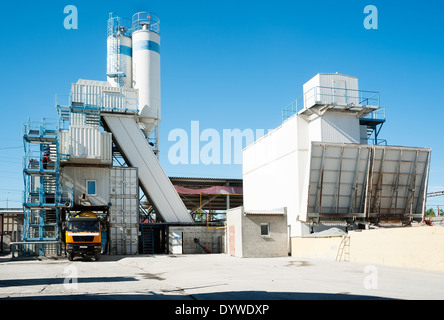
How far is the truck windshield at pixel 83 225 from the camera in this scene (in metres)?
27.0

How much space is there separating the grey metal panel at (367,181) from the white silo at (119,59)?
21007mm

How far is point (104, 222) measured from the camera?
1341 inches

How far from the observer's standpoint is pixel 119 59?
133 feet

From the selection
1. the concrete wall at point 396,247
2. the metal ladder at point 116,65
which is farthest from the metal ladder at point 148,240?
the concrete wall at point 396,247

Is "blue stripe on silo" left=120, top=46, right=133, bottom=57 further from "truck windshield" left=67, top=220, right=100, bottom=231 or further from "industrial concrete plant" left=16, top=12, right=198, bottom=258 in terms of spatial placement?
"truck windshield" left=67, top=220, right=100, bottom=231

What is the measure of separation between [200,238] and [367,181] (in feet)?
48.0

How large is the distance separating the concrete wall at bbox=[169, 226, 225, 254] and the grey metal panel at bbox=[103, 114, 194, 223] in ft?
4.20

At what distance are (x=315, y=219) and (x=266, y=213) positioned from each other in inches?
129

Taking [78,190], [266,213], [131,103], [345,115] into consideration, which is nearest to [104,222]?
[78,190]

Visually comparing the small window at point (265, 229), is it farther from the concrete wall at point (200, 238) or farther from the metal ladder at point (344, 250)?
the concrete wall at point (200, 238)

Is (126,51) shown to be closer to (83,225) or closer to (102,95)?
(102,95)

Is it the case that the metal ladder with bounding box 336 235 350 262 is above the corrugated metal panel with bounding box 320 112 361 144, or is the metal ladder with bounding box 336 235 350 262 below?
below

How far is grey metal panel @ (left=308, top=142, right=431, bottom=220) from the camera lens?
27987mm

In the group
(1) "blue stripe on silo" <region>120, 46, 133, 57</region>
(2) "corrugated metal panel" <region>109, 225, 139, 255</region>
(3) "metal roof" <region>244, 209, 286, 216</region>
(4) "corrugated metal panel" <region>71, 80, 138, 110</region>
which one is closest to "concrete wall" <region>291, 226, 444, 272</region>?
(3) "metal roof" <region>244, 209, 286, 216</region>
